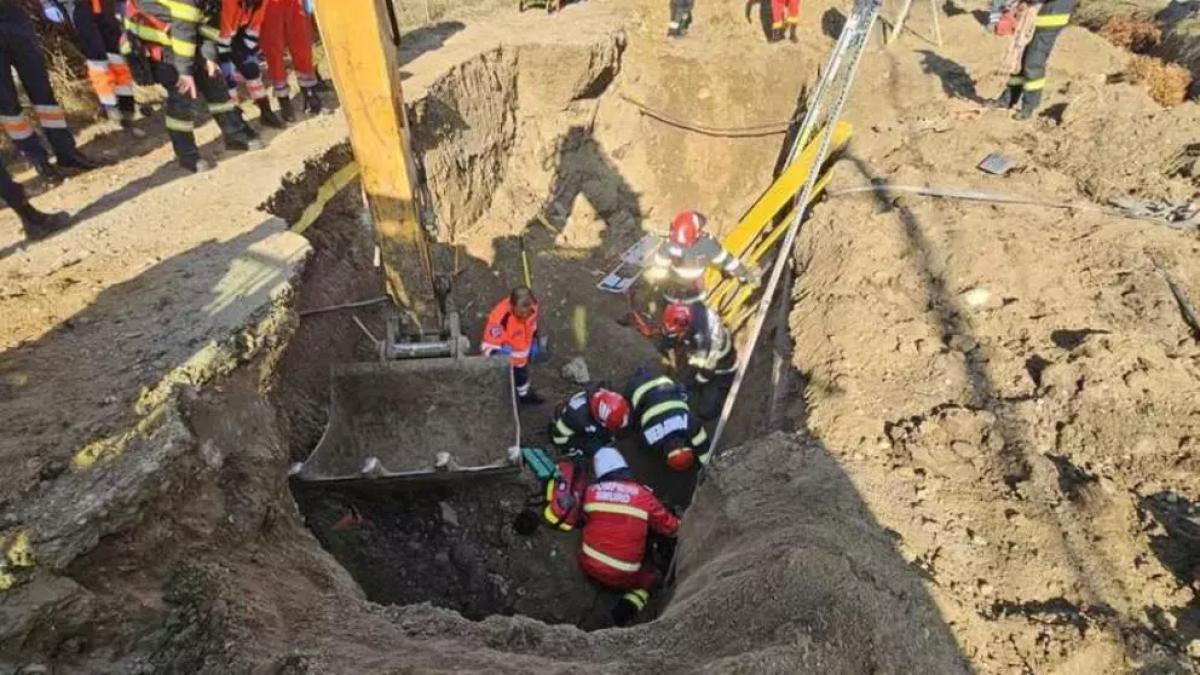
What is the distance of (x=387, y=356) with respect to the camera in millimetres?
5012

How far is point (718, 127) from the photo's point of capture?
988cm

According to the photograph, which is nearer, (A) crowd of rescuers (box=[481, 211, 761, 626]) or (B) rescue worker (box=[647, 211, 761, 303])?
(A) crowd of rescuers (box=[481, 211, 761, 626])

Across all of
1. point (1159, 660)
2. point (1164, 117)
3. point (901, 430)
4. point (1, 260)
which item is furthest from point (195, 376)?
point (1164, 117)

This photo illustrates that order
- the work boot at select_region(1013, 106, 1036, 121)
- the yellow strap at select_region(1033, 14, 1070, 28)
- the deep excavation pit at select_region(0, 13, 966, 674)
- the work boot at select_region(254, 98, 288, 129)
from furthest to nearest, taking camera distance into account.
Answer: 1. the work boot at select_region(1013, 106, 1036, 121)
2. the work boot at select_region(254, 98, 288, 129)
3. the yellow strap at select_region(1033, 14, 1070, 28)
4. the deep excavation pit at select_region(0, 13, 966, 674)

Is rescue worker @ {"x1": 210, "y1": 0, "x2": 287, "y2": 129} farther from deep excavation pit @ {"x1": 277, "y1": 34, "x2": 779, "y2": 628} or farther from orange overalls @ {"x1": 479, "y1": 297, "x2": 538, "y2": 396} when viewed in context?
orange overalls @ {"x1": 479, "y1": 297, "x2": 538, "y2": 396}

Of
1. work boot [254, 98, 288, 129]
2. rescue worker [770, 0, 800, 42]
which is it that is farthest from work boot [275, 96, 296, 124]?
rescue worker [770, 0, 800, 42]

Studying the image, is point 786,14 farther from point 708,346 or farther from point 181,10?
point 181,10

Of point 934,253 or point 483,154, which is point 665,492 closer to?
point 934,253

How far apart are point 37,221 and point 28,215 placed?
102 mm

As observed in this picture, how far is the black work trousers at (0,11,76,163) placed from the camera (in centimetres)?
543

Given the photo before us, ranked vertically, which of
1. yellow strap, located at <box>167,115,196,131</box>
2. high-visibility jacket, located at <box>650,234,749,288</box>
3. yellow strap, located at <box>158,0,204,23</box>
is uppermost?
yellow strap, located at <box>158,0,204,23</box>

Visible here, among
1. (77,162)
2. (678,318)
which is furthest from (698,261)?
(77,162)

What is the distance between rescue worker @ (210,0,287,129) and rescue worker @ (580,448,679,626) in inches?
201

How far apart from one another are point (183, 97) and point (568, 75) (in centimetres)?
507
